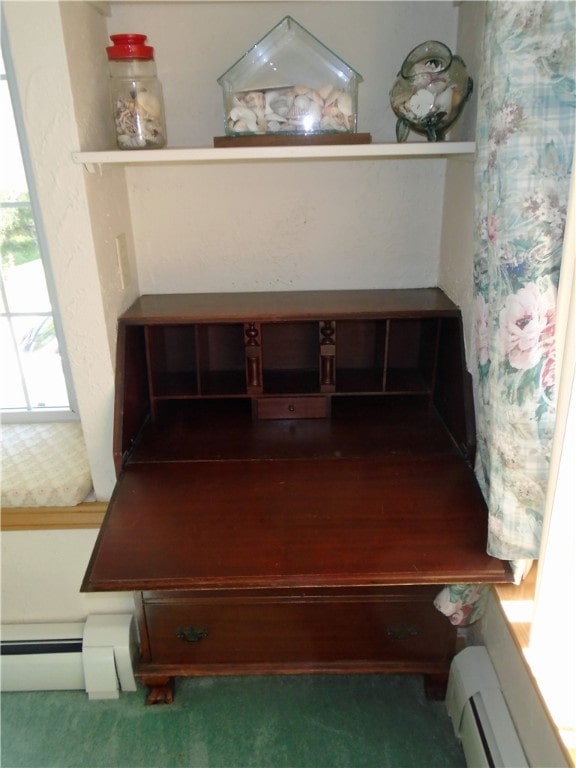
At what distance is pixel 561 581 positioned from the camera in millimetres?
852

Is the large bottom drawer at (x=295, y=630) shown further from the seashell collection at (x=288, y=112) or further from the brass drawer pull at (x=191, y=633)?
the seashell collection at (x=288, y=112)

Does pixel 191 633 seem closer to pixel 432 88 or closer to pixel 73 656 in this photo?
pixel 73 656

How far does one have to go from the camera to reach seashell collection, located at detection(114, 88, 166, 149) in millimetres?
1242

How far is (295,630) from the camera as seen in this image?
1352mm

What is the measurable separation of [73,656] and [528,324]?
4.87 ft

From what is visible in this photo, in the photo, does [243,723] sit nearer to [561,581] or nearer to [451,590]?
[451,590]

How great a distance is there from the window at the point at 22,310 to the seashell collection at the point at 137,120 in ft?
1.36

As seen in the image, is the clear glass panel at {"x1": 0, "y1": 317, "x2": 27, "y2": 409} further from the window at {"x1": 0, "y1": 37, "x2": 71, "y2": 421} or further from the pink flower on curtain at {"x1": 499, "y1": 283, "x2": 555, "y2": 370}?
the pink flower on curtain at {"x1": 499, "y1": 283, "x2": 555, "y2": 370}

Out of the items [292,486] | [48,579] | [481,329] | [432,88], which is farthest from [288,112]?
[48,579]

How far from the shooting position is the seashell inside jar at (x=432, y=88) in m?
1.20

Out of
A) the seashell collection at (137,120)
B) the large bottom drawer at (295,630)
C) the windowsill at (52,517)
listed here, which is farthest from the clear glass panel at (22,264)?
the large bottom drawer at (295,630)

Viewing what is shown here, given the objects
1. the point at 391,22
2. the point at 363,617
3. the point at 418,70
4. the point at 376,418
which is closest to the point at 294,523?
the point at 363,617

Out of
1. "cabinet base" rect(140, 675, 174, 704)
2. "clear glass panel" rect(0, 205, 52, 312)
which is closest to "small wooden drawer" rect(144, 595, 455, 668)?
"cabinet base" rect(140, 675, 174, 704)

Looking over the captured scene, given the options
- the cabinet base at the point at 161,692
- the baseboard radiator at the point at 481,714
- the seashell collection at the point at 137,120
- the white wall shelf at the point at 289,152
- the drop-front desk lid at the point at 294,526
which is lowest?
the cabinet base at the point at 161,692
